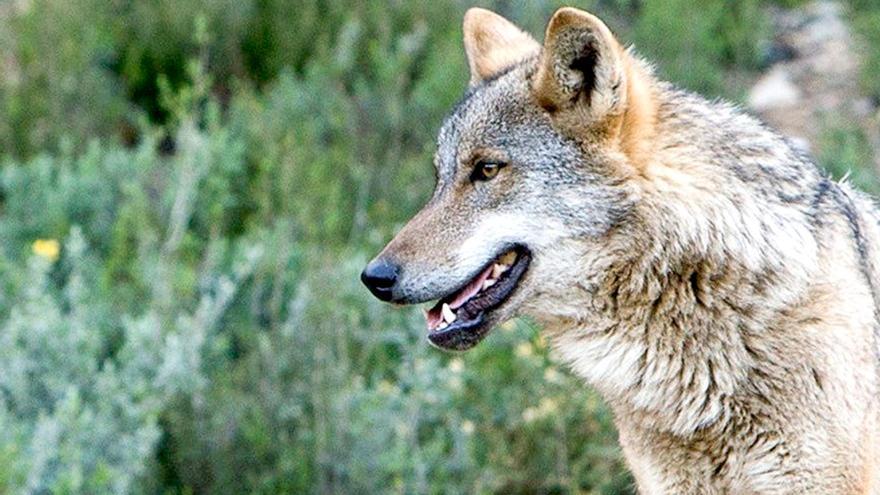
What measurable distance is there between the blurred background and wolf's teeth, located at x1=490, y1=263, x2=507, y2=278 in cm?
173

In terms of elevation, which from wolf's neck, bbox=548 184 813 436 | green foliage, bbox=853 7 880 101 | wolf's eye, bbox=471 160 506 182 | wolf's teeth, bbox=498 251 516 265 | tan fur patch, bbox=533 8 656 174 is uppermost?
tan fur patch, bbox=533 8 656 174

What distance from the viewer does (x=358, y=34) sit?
33.0 feet

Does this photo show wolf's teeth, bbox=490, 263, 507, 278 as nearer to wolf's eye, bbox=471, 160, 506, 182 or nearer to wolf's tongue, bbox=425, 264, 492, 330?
wolf's tongue, bbox=425, 264, 492, 330

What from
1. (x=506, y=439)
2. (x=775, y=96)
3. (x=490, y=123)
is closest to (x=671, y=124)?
(x=490, y=123)

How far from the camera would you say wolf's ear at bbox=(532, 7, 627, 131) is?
4.43 metres

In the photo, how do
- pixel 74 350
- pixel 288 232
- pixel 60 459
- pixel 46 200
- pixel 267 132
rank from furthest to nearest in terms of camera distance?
pixel 267 132 → pixel 46 200 → pixel 288 232 → pixel 74 350 → pixel 60 459

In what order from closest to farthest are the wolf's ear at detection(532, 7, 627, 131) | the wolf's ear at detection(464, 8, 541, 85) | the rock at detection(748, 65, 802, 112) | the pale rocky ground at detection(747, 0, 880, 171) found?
the wolf's ear at detection(532, 7, 627, 131) → the wolf's ear at detection(464, 8, 541, 85) → the pale rocky ground at detection(747, 0, 880, 171) → the rock at detection(748, 65, 802, 112)

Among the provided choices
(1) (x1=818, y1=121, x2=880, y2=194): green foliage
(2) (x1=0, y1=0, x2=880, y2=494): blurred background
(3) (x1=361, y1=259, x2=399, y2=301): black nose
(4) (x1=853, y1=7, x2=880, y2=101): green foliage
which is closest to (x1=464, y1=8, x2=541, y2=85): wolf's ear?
(3) (x1=361, y1=259, x2=399, y2=301): black nose

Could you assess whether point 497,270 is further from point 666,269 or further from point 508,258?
point 666,269

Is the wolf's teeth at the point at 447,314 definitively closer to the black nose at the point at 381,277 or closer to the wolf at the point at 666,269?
the wolf at the point at 666,269

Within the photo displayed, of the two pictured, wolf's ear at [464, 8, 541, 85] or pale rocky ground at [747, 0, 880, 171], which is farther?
pale rocky ground at [747, 0, 880, 171]

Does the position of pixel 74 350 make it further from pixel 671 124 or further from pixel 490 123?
pixel 671 124

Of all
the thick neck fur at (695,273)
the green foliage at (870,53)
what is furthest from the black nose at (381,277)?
the green foliage at (870,53)

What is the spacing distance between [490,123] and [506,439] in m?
2.37
